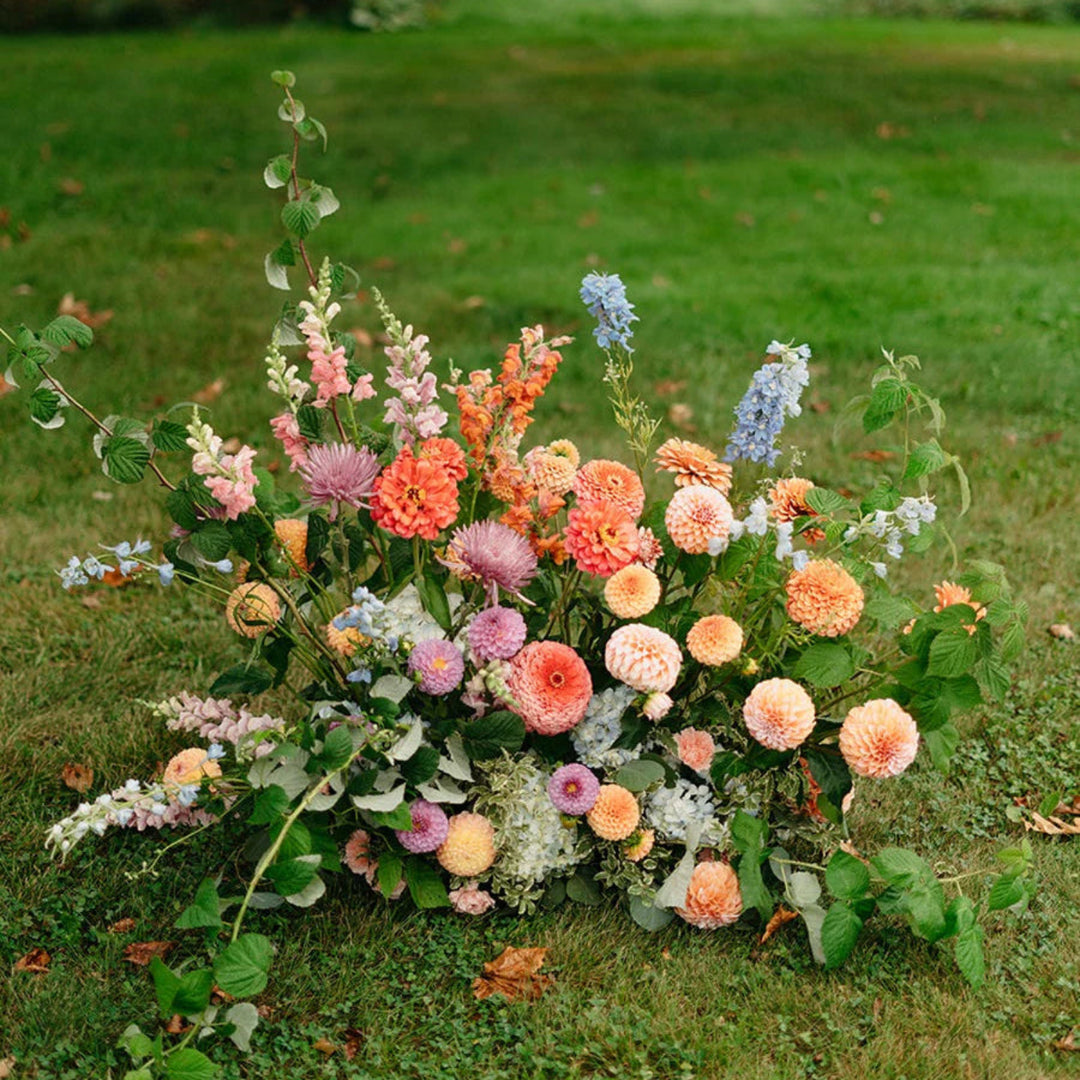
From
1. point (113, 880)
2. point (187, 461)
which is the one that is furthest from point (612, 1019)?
point (187, 461)

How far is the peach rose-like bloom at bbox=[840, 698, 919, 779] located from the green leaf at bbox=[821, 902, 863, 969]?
0.28m

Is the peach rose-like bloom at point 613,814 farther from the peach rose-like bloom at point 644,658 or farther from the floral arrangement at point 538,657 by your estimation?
the peach rose-like bloom at point 644,658

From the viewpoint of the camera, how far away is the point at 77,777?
121 inches

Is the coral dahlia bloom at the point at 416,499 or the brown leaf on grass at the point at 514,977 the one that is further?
the brown leaf on grass at the point at 514,977

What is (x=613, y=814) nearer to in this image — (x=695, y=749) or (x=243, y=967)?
(x=695, y=749)

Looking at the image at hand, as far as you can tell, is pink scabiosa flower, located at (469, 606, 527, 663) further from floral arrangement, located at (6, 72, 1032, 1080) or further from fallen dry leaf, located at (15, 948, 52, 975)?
fallen dry leaf, located at (15, 948, 52, 975)

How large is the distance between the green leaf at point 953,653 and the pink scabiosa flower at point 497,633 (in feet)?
2.67

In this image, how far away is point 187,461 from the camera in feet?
17.1

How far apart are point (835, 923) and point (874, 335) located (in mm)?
4294

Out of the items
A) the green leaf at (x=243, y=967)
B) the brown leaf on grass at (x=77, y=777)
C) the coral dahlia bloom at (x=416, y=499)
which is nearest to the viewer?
the green leaf at (x=243, y=967)

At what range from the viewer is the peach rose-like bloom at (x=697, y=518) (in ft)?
8.14

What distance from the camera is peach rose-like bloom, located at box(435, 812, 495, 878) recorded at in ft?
8.46

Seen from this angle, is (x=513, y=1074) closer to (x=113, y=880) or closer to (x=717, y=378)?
(x=113, y=880)

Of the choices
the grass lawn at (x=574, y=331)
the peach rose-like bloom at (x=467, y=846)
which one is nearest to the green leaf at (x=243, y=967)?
the grass lawn at (x=574, y=331)
